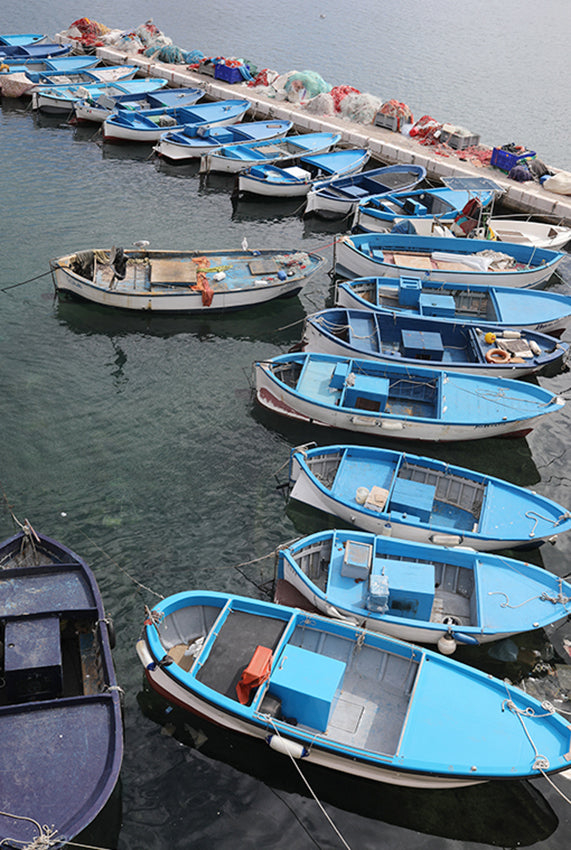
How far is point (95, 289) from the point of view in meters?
31.4

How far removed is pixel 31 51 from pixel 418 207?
4657cm

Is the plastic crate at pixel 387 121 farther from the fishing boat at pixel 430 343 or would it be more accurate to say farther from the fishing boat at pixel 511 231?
the fishing boat at pixel 430 343

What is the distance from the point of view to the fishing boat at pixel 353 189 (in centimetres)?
4172

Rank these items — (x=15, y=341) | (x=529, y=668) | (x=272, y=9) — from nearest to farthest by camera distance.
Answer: (x=529, y=668)
(x=15, y=341)
(x=272, y=9)

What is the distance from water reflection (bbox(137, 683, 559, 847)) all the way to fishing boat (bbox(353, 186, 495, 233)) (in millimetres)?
29596

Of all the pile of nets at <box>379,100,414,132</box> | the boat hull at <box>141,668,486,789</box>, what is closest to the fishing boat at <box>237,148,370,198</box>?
the pile of nets at <box>379,100,414,132</box>

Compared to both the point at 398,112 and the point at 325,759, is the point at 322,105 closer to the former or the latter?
the point at 398,112

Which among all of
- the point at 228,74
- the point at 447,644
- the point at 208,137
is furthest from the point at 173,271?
the point at 228,74

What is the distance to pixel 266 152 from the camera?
158 ft

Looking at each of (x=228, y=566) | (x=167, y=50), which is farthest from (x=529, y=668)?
(x=167, y=50)

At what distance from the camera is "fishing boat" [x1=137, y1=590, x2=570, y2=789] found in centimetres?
1519

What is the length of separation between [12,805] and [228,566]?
A: 927 cm

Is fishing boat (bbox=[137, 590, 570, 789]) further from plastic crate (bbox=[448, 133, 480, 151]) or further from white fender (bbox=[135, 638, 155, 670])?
plastic crate (bbox=[448, 133, 480, 151])

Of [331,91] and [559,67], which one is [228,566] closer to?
[331,91]
